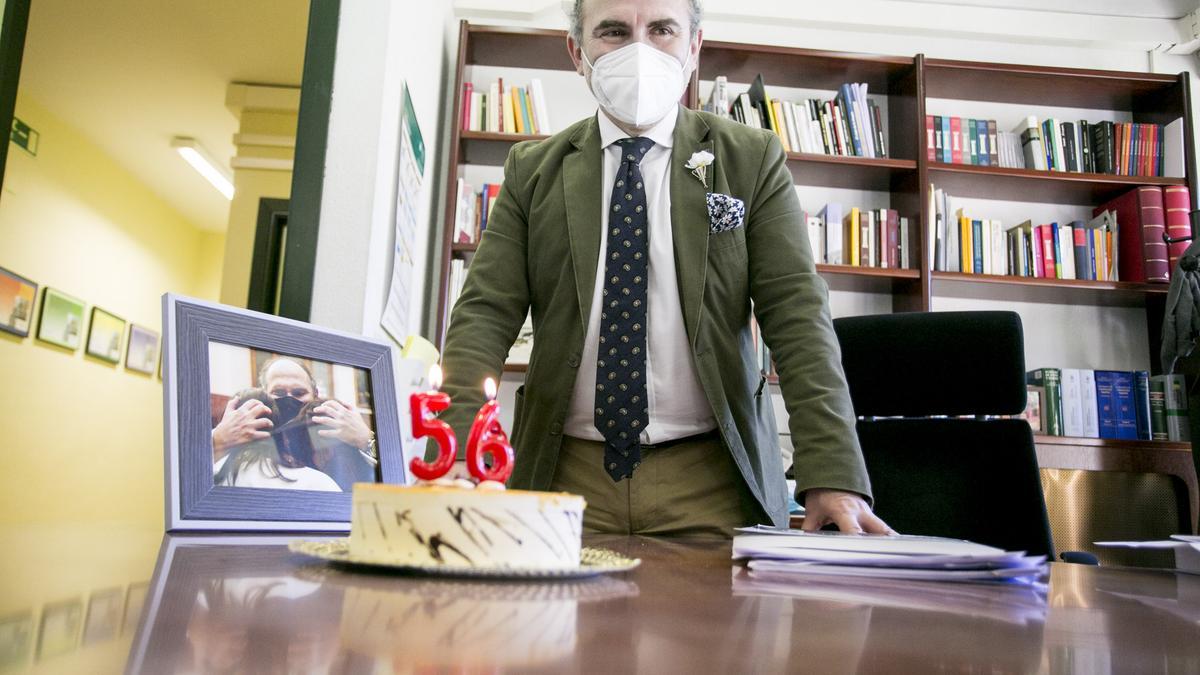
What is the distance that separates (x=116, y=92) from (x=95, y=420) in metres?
2.38

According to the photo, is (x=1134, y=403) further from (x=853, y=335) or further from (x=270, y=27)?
(x=270, y=27)

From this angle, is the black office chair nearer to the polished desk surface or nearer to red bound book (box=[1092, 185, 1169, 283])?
the polished desk surface

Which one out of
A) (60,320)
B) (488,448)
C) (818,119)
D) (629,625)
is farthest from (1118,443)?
(60,320)

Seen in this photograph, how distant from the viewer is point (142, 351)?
7.26 metres

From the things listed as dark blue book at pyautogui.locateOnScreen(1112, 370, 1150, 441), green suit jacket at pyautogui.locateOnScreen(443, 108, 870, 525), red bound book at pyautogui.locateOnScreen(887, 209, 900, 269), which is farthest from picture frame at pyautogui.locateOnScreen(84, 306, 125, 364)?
dark blue book at pyautogui.locateOnScreen(1112, 370, 1150, 441)

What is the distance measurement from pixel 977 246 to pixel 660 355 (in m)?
2.75

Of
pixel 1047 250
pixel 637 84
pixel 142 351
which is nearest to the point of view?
pixel 637 84

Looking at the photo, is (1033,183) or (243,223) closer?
(1033,183)

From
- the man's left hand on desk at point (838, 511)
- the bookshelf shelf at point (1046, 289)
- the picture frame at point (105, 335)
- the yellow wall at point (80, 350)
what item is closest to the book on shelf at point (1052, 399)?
the bookshelf shelf at point (1046, 289)

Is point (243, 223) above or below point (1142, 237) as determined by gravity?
above

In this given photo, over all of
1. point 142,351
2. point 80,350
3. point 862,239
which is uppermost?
point 862,239

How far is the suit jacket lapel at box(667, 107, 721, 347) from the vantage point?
1.35m

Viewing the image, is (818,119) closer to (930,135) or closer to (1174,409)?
(930,135)

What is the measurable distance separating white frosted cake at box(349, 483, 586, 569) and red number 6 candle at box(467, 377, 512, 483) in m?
0.06
